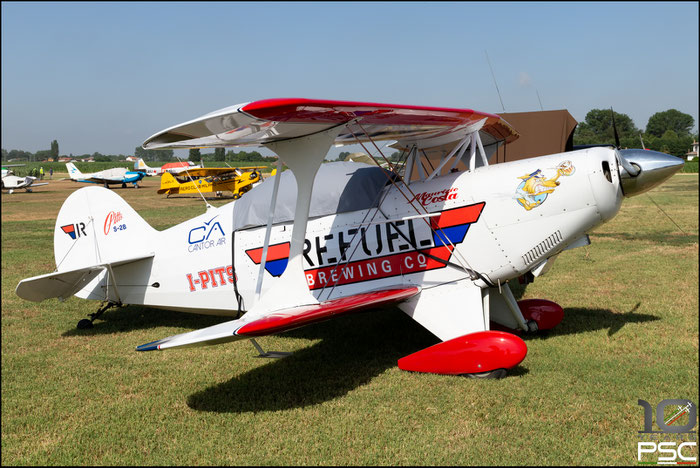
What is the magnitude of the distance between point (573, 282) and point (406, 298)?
14.6 ft

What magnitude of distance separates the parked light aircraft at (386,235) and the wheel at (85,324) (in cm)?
50

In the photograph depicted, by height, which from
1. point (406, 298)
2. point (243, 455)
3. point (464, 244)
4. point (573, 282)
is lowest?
point (573, 282)

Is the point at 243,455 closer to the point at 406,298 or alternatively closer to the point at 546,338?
the point at 406,298

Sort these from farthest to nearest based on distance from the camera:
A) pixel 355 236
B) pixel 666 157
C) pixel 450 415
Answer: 1. pixel 355 236
2. pixel 666 157
3. pixel 450 415

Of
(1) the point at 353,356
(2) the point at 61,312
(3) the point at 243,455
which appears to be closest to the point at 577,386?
(1) the point at 353,356

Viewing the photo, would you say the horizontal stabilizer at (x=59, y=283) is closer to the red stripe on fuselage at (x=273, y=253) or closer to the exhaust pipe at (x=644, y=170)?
the red stripe on fuselage at (x=273, y=253)

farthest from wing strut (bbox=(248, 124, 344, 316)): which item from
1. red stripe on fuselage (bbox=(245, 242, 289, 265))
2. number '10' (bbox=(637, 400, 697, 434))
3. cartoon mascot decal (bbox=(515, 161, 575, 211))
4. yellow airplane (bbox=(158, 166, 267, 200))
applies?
yellow airplane (bbox=(158, 166, 267, 200))

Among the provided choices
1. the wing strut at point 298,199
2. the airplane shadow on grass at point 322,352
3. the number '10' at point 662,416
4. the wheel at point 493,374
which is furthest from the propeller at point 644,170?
the wing strut at point 298,199

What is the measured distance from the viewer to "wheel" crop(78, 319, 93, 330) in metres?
6.82

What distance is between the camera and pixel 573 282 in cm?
857

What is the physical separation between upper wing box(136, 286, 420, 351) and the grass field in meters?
0.66

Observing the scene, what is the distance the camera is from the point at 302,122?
4277 millimetres

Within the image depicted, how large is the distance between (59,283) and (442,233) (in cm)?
429

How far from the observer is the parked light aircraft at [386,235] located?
15.3ft
